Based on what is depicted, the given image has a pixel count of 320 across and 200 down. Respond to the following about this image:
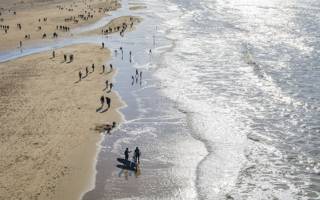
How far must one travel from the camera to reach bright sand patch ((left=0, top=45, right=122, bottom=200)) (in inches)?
1008

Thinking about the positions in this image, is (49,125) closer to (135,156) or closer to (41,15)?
(135,156)

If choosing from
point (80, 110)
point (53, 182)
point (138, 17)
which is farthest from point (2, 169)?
point (138, 17)

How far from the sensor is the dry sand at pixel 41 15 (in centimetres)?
7194

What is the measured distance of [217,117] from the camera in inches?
1421

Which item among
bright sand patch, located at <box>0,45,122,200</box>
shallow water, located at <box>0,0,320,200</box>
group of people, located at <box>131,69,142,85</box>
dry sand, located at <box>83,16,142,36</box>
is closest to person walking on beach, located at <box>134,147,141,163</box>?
shallow water, located at <box>0,0,320,200</box>

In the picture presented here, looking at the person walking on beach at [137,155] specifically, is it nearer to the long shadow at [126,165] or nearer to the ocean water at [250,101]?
the long shadow at [126,165]

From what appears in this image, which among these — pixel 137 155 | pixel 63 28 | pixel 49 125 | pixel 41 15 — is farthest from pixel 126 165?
pixel 41 15

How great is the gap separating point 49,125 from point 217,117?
42.1ft

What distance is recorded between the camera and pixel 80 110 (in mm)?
37188

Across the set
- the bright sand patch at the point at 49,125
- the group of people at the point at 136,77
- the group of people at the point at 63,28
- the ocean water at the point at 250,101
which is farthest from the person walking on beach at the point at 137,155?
the group of people at the point at 63,28

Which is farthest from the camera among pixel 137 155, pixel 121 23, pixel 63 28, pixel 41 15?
pixel 41 15

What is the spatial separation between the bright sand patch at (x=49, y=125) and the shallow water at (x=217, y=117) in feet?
4.98

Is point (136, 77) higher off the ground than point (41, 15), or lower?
lower

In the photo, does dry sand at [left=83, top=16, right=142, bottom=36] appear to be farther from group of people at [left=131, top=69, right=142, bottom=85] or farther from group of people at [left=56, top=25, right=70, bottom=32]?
group of people at [left=131, top=69, right=142, bottom=85]
